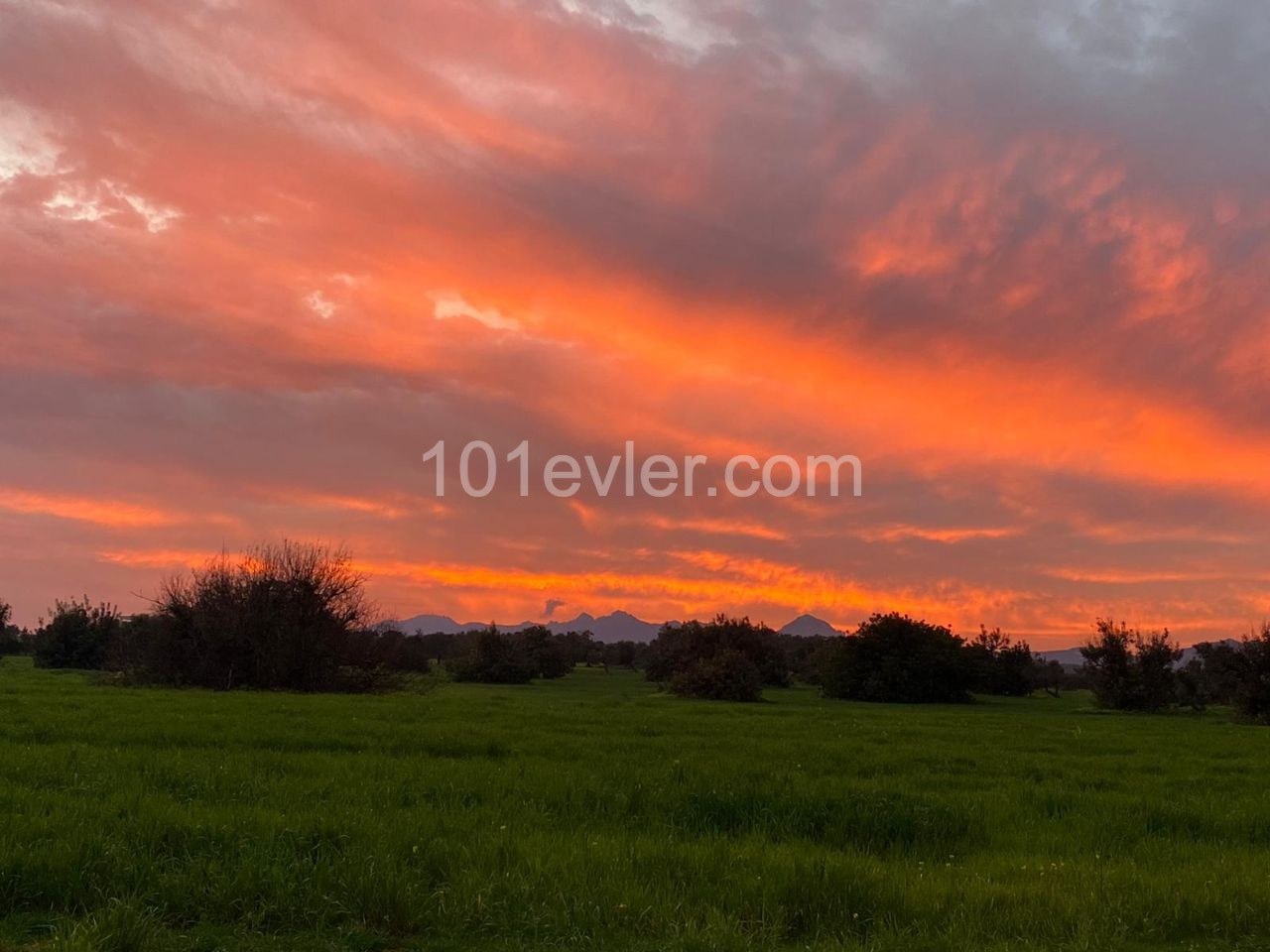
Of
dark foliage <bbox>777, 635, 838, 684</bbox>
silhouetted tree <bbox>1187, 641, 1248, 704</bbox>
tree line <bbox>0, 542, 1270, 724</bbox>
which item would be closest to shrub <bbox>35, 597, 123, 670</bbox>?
tree line <bbox>0, 542, 1270, 724</bbox>

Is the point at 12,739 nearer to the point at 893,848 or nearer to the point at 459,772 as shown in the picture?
the point at 459,772

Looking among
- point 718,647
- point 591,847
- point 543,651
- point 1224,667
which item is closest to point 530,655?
point 543,651

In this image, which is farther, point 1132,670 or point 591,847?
point 1132,670

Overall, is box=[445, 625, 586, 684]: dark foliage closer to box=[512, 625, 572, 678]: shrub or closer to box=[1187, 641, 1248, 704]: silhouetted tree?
box=[512, 625, 572, 678]: shrub

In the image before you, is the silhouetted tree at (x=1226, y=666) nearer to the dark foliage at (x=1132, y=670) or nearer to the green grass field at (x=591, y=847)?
the dark foliage at (x=1132, y=670)

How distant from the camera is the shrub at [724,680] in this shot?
5906cm

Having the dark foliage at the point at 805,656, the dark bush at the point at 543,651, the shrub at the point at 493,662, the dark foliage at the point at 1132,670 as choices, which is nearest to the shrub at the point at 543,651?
the dark bush at the point at 543,651

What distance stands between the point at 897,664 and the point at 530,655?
111 ft

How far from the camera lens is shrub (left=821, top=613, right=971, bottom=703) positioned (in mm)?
63938

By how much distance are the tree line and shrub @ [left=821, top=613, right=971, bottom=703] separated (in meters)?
0.09

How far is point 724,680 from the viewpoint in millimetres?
59938

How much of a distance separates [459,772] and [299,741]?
5.90 metres

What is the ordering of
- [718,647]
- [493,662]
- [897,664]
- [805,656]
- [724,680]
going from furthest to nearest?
[805,656], [493,662], [718,647], [897,664], [724,680]

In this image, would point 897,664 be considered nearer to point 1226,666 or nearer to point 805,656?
point 1226,666
